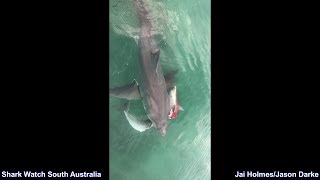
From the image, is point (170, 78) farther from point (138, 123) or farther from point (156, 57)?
point (138, 123)

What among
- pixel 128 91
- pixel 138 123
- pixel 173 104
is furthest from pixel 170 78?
pixel 138 123

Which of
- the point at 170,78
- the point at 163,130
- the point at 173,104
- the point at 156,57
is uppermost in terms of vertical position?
the point at 156,57

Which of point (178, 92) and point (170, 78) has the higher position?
point (170, 78)

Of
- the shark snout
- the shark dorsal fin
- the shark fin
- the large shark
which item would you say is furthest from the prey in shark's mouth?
the shark dorsal fin

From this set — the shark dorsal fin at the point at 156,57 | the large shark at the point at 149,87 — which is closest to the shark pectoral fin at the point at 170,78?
the large shark at the point at 149,87

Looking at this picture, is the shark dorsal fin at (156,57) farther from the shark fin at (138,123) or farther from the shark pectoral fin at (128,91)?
the shark fin at (138,123)

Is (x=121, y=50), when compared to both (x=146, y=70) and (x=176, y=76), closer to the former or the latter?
(x=146, y=70)

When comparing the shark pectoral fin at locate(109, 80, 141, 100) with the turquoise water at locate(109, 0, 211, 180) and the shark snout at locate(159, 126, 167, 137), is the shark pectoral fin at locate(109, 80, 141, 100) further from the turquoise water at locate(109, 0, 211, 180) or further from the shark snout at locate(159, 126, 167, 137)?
the shark snout at locate(159, 126, 167, 137)

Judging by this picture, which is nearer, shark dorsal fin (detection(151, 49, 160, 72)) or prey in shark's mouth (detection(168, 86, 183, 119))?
shark dorsal fin (detection(151, 49, 160, 72))
